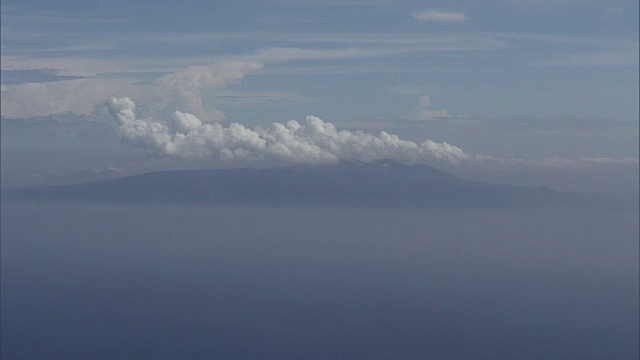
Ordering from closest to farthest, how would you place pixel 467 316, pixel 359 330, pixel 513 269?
pixel 359 330 → pixel 467 316 → pixel 513 269

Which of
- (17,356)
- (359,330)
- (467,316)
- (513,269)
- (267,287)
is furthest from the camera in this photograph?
(513,269)

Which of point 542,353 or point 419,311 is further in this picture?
point 419,311

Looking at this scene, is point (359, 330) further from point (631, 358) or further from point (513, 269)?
point (513, 269)

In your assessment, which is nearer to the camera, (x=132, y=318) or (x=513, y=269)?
(x=132, y=318)

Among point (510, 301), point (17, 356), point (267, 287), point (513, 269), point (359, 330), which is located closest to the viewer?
point (17, 356)

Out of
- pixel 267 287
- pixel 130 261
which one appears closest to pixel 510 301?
pixel 267 287

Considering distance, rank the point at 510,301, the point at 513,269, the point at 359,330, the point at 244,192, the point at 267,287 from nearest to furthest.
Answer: the point at 359,330 → the point at 510,301 → the point at 267,287 → the point at 513,269 → the point at 244,192

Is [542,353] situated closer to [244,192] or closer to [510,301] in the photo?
[510,301]

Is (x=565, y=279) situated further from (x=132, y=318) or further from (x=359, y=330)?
(x=132, y=318)

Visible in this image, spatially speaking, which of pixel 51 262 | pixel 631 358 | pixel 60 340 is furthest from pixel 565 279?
pixel 51 262
